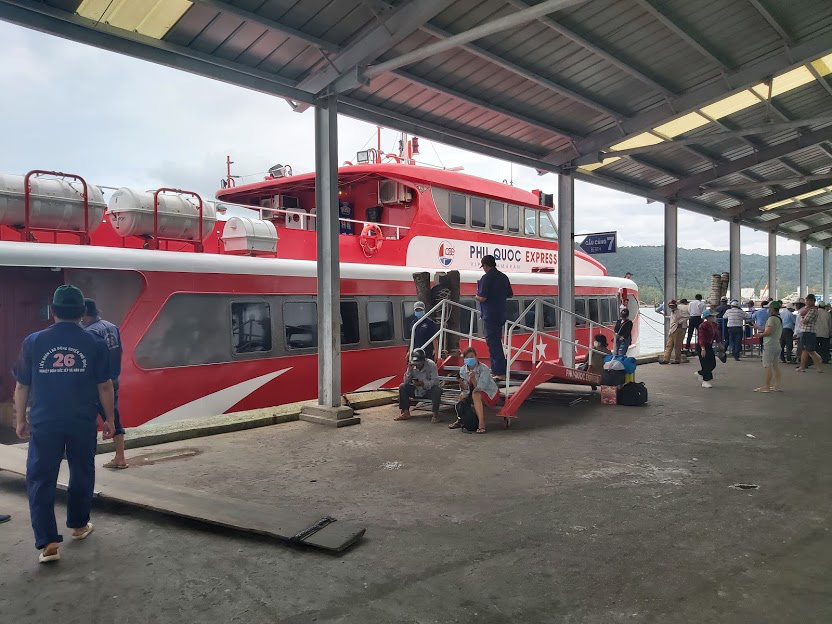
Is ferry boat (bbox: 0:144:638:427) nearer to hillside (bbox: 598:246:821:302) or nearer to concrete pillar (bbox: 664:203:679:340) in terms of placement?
concrete pillar (bbox: 664:203:679:340)

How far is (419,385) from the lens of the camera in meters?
8.09

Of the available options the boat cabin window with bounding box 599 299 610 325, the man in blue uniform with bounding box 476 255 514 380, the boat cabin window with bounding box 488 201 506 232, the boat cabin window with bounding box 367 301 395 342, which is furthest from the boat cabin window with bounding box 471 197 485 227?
the boat cabin window with bounding box 599 299 610 325

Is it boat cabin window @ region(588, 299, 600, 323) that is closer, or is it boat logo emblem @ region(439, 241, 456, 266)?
boat logo emblem @ region(439, 241, 456, 266)

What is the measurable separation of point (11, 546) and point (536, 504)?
3.60 metres

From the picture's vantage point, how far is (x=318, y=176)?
7.74 m

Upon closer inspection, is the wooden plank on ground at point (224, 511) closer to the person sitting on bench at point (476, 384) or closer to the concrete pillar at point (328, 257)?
the concrete pillar at point (328, 257)

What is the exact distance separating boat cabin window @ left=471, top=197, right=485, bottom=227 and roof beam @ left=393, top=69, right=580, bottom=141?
6.83 ft

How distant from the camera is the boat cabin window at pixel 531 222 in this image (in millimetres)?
13656

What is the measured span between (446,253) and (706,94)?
510 centimetres

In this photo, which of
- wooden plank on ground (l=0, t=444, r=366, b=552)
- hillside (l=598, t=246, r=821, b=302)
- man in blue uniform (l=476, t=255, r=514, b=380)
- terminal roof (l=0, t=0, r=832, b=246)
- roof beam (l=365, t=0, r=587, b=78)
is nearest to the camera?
wooden plank on ground (l=0, t=444, r=366, b=552)

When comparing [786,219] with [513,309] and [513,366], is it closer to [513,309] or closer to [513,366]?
[513,309]

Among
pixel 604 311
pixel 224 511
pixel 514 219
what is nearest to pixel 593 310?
pixel 604 311

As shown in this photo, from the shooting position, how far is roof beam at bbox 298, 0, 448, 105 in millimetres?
6504

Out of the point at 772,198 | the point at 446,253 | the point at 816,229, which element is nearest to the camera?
the point at 446,253
